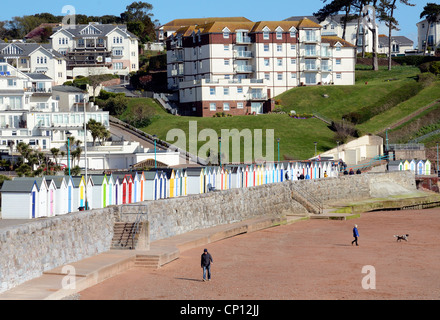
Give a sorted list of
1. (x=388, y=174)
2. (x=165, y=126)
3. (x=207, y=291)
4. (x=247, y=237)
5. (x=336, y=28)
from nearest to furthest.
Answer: (x=207, y=291) < (x=247, y=237) < (x=388, y=174) < (x=165, y=126) < (x=336, y=28)

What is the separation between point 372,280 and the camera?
36000 mm

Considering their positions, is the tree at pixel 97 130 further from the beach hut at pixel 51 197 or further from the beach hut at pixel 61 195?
the beach hut at pixel 51 197

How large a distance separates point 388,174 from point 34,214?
4813cm

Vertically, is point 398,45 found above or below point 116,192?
above

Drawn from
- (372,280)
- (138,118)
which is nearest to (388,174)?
(138,118)

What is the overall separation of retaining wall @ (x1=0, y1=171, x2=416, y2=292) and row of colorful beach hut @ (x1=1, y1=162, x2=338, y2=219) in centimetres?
319

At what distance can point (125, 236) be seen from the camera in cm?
3844

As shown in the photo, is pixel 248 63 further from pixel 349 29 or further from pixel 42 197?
pixel 42 197

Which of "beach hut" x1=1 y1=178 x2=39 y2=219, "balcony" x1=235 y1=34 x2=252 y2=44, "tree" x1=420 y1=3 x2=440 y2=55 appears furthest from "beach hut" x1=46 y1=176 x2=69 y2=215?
"tree" x1=420 y1=3 x2=440 y2=55

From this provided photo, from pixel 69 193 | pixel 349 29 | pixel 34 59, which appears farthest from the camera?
pixel 349 29

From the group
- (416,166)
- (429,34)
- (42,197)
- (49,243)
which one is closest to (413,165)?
(416,166)

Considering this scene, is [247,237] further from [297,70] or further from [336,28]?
[336,28]

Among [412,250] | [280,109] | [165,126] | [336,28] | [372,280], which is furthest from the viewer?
[336,28]

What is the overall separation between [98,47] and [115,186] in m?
91.1
